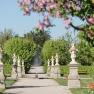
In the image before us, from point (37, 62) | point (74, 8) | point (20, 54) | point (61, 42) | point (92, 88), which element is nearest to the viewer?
point (74, 8)

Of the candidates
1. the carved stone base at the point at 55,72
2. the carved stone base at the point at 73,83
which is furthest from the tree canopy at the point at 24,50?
the carved stone base at the point at 73,83

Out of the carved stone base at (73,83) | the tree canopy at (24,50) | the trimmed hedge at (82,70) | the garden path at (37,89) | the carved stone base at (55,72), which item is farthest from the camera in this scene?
the tree canopy at (24,50)

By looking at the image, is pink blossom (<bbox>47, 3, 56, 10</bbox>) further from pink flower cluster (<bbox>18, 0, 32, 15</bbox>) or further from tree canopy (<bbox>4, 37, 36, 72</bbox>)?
tree canopy (<bbox>4, 37, 36, 72</bbox>)

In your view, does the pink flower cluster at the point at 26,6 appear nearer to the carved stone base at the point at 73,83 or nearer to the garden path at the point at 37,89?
the garden path at the point at 37,89

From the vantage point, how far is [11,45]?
190 feet

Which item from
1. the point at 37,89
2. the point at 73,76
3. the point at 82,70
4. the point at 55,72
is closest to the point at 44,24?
the point at 37,89

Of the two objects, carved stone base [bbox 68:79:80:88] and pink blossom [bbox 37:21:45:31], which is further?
carved stone base [bbox 68:79:80:88]

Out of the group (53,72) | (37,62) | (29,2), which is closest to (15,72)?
(53,72)

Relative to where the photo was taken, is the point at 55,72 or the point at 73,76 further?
the point at 55,72

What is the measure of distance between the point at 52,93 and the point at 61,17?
14702mm

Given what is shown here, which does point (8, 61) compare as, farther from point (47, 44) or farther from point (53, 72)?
point (53, 72)

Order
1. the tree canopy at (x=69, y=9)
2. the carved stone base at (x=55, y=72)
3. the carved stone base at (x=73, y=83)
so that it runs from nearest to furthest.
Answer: the tree canopy at (x=69, y=9)
the carved stone base at (x=73, y=83)
the carved stone base at (x=55, y=72)

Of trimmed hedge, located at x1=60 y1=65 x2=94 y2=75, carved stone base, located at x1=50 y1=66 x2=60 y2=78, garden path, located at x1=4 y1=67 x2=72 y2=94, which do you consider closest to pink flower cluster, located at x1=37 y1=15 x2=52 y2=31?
garden path, located at x1=4 y1=67 x2=72 y2=94

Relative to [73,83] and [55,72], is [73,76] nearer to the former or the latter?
[73,83]
